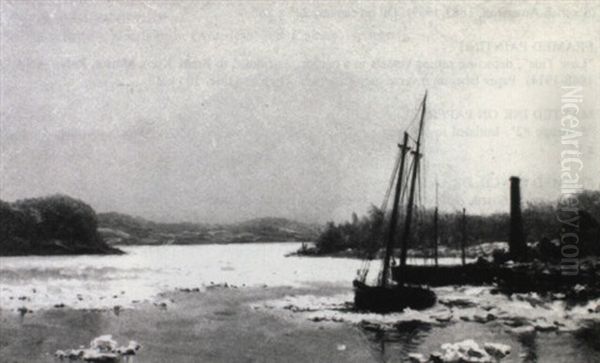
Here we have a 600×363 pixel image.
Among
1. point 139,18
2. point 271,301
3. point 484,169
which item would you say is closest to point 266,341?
point 271,301

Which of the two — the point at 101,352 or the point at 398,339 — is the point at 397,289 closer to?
the point at 398,339

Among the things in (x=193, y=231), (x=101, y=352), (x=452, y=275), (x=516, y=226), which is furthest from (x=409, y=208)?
(x=101, y=352)

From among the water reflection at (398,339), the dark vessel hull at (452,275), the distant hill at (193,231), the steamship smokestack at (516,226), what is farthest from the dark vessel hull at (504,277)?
the distant hill at (193,231)

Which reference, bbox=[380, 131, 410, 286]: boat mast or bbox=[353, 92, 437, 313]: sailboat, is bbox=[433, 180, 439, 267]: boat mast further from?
bbox=[380, 131, 410, 286]: boat mast

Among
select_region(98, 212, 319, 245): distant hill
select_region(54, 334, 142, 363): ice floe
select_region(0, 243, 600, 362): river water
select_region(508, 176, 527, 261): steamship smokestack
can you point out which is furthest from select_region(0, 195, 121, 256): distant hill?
select_region(508, 176, 527, 261): steamship smokestack

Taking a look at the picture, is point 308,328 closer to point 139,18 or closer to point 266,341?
point 266,341

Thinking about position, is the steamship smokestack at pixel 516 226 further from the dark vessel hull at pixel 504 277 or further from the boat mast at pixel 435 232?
the boat mast at pixel 435 232
